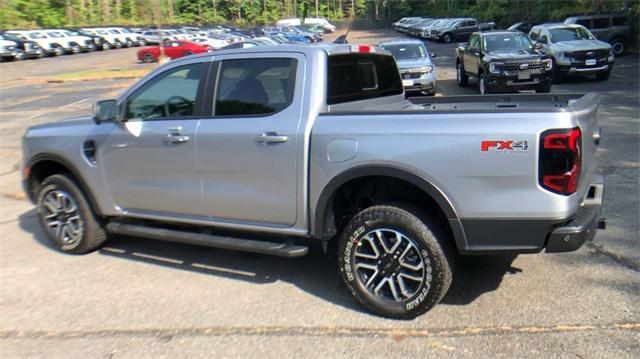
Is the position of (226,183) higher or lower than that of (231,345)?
higher

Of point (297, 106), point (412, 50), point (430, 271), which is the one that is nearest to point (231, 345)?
point (430, 271)

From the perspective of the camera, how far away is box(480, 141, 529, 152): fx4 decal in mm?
3559

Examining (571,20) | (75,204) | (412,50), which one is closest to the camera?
(75,204)

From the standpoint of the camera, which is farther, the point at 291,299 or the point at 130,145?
the point at 130,145

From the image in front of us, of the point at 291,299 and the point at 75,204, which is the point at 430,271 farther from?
the point at 75,204

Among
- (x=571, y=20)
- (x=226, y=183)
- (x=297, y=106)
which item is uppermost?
(x=571, y=20)

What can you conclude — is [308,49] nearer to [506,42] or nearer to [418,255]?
[418,255]

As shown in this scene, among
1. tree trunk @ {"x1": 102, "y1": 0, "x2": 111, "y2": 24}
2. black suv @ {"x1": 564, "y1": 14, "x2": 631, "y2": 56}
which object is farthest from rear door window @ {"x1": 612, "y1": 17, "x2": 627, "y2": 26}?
tree trunk @ {"x1": 102, "y1": 0, "x2": 111, "y2": 24}

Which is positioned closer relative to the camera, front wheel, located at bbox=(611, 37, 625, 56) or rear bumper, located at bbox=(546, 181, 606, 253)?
rear bumper, located at bbox=(546, 181, 606, 253)

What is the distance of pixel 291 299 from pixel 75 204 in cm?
248

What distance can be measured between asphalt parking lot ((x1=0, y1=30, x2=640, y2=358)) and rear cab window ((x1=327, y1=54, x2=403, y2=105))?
1552 millimetres

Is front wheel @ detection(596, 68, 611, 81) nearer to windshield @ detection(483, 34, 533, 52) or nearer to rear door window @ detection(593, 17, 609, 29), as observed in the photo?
windshield @ detection(483, 34, 533, 52)

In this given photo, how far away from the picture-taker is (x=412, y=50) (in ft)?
56.3

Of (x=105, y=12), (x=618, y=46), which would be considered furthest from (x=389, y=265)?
(x=105, y=12)
